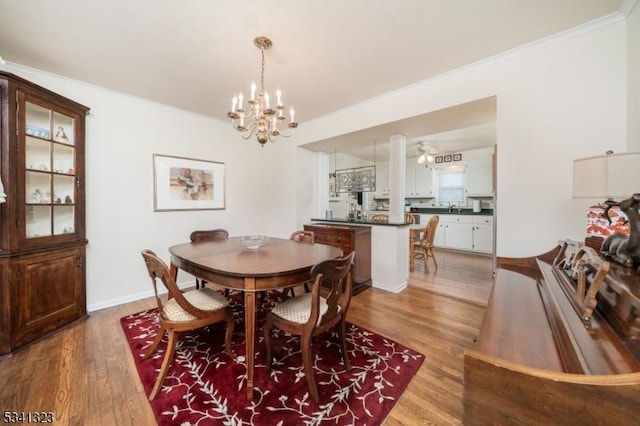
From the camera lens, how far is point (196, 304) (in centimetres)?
177

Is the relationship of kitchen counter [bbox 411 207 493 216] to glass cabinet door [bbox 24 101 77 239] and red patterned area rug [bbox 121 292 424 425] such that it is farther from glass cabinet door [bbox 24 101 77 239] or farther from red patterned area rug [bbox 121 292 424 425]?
glass cabinet door [bbox 24 101 77 239]

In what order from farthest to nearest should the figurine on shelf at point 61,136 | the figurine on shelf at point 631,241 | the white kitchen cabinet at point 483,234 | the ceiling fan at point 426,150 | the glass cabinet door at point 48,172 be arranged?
1. the white kitchen cabinet at point 483,234
2. the ceiling fan at point 426,150
3. the figurine on shelf at point 61,136
4. the glass cabinet door at point 48,172
5. the figurine on shelf at point 631,241

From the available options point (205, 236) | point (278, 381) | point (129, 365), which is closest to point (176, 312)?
point (129, 365)

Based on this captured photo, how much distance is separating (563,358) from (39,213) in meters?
3.73

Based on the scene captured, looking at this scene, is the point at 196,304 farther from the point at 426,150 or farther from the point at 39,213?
the point at 426,150

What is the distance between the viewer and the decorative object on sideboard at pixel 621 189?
1.10m

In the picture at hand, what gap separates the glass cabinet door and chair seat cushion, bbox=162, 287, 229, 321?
153 centimetres

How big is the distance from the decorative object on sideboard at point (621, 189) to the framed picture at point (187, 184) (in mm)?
3910

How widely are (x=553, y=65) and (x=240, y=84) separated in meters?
2.91

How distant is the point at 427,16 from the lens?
1.71 m

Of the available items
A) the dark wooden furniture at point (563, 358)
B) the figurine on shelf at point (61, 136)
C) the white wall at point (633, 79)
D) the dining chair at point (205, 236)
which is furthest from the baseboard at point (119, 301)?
the white wall at point (633, 79)

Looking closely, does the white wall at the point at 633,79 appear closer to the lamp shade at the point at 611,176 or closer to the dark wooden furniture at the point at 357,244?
the lamp shade at the point at 611,176

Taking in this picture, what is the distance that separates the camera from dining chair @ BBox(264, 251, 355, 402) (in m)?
1.43

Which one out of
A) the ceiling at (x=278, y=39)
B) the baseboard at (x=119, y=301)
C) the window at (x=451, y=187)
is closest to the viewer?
the ceiling at (x=278, y=39)
